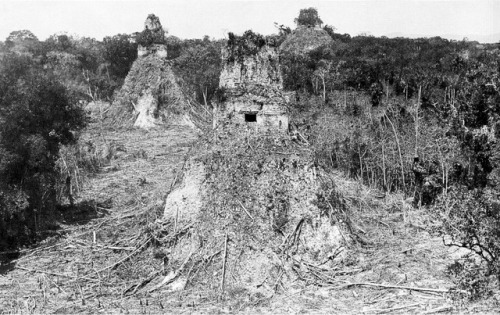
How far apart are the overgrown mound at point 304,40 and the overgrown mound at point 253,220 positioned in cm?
3864

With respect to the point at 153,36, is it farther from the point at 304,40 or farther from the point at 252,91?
the point at 304,40

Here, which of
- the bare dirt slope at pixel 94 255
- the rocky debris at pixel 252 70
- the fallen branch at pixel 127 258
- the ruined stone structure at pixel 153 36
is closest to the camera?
the bare dirt slope at pixel 94 255

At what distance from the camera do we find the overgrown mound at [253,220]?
1064 cm

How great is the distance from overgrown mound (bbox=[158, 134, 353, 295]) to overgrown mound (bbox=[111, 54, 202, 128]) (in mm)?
16666

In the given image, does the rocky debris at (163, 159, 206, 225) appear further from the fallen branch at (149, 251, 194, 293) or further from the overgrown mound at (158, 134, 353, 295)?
the fallen branch at (149, 251, 194, 293)

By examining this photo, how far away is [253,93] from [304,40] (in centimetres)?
4284

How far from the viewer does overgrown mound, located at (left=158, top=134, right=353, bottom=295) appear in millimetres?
10641

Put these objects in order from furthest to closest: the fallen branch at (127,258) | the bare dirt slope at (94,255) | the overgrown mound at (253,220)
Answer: the fallen branch at (127,258) → the overgrown mound at (253,220) → the bare dirt slope at (94,255)

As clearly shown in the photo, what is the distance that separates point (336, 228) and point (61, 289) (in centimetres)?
573

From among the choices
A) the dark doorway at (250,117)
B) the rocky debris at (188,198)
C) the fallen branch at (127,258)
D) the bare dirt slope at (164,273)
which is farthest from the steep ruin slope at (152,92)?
Result: the fallen branch at (127,258)

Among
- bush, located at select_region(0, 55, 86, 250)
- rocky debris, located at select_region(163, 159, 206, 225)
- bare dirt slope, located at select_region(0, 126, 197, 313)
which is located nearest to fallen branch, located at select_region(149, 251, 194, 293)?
→ bare dirt slope, located at select_region(0, 126, 197, 313)

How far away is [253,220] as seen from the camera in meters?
11.2

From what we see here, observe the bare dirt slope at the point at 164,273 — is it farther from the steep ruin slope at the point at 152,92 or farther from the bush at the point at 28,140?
the steep ruin slope at the point at 152,92

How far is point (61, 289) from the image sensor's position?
1085cm
